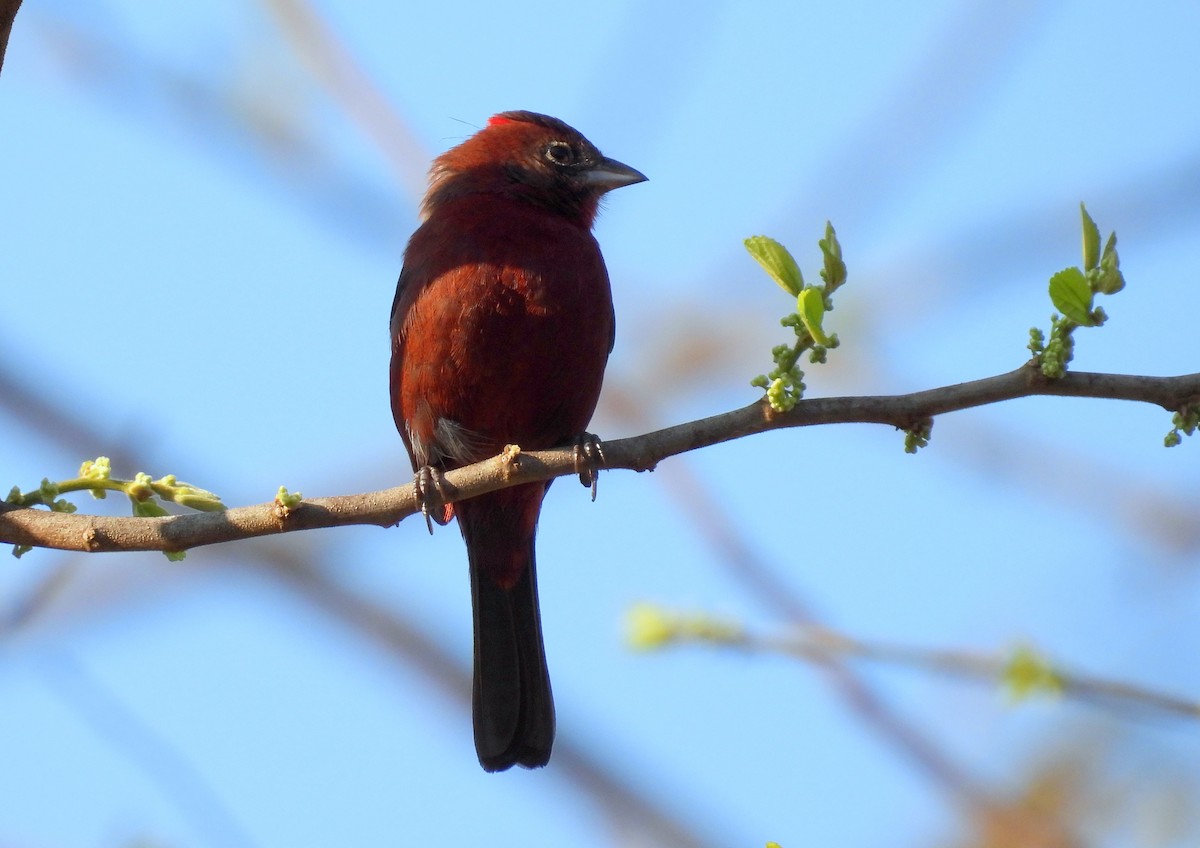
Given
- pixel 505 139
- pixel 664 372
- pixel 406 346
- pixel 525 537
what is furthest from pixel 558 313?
pixel 664 372

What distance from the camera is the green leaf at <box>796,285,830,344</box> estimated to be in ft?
8.24

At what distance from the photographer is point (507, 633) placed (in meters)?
4.76

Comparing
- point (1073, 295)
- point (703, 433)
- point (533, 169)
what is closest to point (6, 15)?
point (703, 433)

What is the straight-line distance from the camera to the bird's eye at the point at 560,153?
5.16m

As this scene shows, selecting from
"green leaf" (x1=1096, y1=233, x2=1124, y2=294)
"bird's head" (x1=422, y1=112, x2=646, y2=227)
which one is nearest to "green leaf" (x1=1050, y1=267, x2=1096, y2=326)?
"green leaf" (x1=1096, y1=233, x2=1124, y2=294)

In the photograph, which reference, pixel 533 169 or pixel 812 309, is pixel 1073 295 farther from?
pixel 533 169

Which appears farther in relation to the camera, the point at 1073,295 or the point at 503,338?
the point at 503,338

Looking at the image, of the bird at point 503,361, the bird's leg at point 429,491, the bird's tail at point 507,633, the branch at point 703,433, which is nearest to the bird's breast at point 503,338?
the bird at point 503,361

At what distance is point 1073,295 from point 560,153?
119 inches

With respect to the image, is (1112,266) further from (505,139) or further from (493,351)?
(505,139)

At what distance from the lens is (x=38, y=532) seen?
2.62m

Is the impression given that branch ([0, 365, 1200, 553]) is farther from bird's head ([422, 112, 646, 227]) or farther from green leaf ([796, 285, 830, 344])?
bird's head ([422, 112, 646, 227])

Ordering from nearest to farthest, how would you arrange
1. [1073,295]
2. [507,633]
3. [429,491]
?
[1073,295] → [429,491] → [507,633]

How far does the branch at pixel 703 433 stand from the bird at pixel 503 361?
1.24 metres
